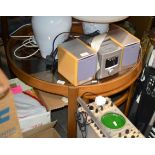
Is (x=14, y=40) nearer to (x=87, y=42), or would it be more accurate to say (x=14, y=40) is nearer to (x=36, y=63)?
(x=36, y=63)

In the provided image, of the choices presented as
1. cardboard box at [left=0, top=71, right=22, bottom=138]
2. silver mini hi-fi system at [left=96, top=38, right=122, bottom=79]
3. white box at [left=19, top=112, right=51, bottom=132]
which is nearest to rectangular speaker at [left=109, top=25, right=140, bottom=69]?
silver mini hi-fi system at [left=96, top=38, right=122, bottom=79]

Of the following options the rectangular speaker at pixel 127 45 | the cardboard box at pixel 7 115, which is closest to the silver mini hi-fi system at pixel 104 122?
the rectangular speaker at pixel 127 45

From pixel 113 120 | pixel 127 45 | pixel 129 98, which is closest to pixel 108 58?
pixel 127 45

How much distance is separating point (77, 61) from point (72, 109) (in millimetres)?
262

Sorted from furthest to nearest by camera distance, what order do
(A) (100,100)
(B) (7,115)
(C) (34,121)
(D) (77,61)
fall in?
(C) (34,121) → (A) (100,100) → (D) (77,61) → (B) (7,115)

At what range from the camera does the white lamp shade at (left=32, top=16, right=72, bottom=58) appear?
51.8 inches

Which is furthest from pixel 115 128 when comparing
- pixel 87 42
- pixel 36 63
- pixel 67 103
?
pixel 36 63

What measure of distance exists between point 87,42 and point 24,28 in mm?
489

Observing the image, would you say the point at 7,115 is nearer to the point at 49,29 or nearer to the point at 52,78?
the point at 52,78

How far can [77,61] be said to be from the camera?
117 centimetres

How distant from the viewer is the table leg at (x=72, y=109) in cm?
127

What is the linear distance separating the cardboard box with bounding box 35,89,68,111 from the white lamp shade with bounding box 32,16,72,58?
21cm

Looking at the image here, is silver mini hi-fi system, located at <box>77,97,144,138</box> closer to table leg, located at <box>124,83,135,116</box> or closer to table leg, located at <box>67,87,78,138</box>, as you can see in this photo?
table leg, located at <box>67,87,78,138</box>

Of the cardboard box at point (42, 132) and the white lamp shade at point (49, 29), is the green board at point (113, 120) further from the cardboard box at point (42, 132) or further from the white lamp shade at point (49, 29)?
the white lamp shade at point (49, 29)
